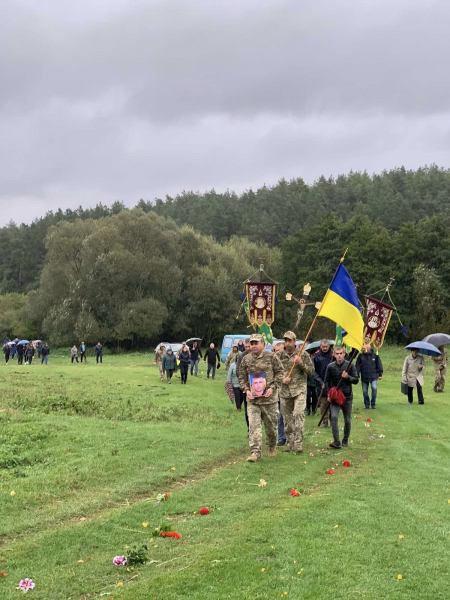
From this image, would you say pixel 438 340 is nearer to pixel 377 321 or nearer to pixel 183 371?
pixel 377 321

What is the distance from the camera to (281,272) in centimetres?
8762

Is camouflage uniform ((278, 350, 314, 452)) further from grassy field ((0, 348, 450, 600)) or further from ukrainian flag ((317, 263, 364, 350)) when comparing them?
ukrainian flag ((317, 263, 364, 350))

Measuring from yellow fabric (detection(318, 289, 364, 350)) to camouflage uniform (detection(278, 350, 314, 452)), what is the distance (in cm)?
155

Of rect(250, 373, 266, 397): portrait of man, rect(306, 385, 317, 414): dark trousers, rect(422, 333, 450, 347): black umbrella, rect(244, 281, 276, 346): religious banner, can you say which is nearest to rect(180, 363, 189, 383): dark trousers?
rect(244, 281, 276, 346): religious banner

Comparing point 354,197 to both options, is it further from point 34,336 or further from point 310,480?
point 310,480

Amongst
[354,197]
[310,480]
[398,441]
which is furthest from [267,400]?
[354,197]

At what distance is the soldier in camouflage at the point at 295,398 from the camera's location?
1247 cm

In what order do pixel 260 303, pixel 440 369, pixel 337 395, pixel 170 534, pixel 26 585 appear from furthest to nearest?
pixel 260 303 → pixel 440 369 → pixel 337 395 → pixel 170 534 → pixel 26 585

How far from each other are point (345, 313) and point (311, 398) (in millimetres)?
6120

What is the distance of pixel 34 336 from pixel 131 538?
78.1m

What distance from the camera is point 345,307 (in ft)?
46.0

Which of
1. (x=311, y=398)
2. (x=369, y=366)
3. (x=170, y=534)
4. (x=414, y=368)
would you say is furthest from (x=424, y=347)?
(x=170, y=534)

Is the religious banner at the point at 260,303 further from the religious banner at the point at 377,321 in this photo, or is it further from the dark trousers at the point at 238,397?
the dark trousers at the point at 238,397

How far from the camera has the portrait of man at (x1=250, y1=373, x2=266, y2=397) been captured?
11.5m
